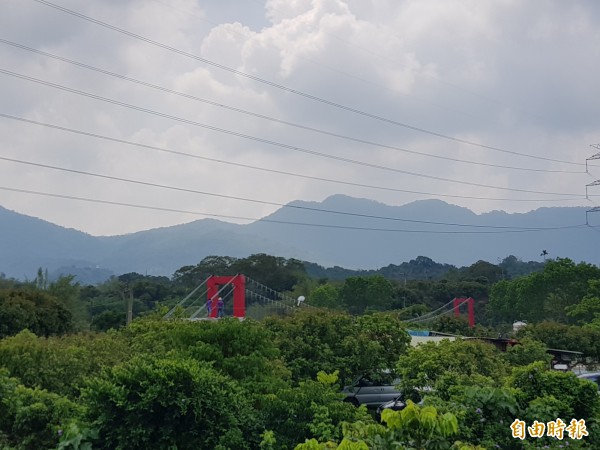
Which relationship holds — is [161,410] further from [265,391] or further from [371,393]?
[371,393]

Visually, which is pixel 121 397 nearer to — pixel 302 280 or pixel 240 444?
pixel 240 444

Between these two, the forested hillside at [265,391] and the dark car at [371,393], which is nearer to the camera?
the forested hillside at [265,391]

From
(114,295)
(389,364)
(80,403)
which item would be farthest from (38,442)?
(114,295)

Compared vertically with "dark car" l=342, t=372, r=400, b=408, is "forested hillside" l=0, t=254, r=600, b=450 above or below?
above

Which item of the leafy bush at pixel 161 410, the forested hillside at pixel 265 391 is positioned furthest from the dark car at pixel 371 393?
the leafy bush at pixel 161 410

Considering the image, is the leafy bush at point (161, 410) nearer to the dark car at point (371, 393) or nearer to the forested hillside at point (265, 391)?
the forested hillside at point (265, 391)

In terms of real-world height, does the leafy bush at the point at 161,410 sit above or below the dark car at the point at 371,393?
above

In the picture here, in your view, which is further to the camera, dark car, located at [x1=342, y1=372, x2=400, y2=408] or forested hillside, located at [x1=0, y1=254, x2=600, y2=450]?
dark car, located at [x1=342, y1=372, x2=400, y2=408]

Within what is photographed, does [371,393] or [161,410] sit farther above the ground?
[161,410]

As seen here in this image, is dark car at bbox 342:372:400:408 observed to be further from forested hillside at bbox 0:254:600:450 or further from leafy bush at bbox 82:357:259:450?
leafy bush at bbox 82:357:259:450

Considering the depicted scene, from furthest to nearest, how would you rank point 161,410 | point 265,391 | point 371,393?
1. point 371,393
2. point 265,391
3. point 161,410

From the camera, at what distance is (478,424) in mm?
7980

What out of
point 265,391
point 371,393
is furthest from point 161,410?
point 371,393

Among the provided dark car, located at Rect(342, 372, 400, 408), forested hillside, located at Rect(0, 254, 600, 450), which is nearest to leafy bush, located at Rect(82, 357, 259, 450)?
forested hillside, located at Rect(0, 254, 600, 450)
